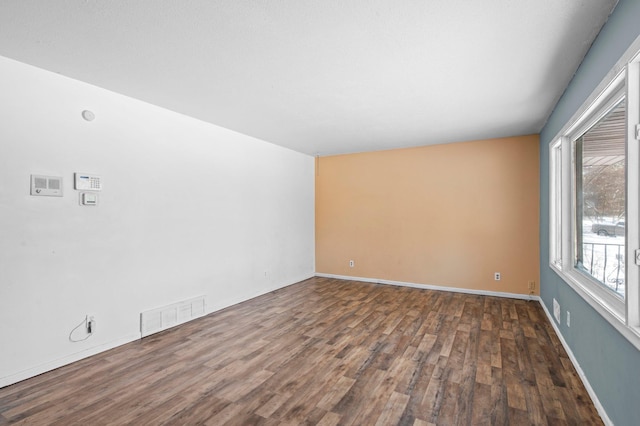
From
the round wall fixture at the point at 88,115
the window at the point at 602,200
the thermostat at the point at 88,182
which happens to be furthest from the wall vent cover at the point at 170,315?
the window at the point at 602,200

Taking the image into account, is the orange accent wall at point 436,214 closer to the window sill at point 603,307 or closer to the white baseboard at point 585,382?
the white baseboard at point 585,382

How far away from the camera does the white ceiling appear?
5.82 feet

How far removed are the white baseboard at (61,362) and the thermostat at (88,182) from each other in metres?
1.48

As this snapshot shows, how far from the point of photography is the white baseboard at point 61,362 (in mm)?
2354

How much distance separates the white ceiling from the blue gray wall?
5.0 inches

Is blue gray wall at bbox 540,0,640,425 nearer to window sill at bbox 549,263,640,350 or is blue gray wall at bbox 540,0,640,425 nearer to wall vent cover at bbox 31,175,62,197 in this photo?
window sill at bbox 549,263,640,350

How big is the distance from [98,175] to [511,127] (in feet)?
16.3

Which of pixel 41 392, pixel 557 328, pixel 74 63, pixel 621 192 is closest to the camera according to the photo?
pixel 621 192

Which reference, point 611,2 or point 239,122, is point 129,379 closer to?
point 239,122

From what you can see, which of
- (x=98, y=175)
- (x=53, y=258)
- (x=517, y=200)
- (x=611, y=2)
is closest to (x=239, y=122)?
(x=98, y=175)

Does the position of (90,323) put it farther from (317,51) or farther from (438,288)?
(438,288)

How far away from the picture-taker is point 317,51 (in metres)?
2.23

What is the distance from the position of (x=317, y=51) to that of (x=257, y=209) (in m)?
3.02

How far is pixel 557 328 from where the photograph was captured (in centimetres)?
326
